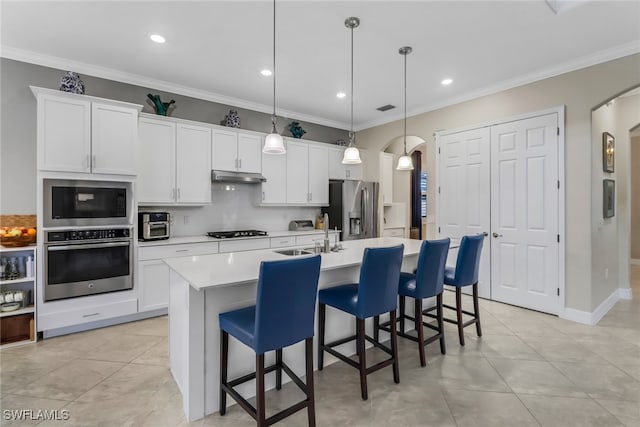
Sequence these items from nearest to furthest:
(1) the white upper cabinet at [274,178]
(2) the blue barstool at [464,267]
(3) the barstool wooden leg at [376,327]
Answer: 1. (3) the barstool wooden leg at [376,327]
2. (2) the blue barstool at [464,267]
3. (1) the white upper cabinet at [274,178]

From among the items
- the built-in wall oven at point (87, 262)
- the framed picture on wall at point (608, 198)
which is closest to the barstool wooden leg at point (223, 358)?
the built-in wall oven at point (87, 262)

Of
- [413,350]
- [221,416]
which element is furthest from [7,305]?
[413,350]

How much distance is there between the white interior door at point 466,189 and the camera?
423cm

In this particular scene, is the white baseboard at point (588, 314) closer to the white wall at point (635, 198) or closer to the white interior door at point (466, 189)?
the white interior door at point (466, 189)

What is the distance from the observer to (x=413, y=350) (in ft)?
9.23

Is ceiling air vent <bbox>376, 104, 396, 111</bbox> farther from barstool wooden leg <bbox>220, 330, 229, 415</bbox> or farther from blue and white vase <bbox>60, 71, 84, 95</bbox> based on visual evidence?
barstool wooden leg <bbox>220, 330, 229, 415</bbox>

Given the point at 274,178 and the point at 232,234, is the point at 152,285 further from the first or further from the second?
the point at 274,178

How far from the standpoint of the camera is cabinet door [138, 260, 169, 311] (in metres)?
3.46

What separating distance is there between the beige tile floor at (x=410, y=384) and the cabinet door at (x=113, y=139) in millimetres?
1740

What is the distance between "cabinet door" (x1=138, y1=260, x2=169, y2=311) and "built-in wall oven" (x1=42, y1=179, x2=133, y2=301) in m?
0.12

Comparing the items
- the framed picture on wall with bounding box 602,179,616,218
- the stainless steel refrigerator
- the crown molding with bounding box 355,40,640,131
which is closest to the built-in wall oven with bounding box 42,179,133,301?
the stainless steel refrigerator

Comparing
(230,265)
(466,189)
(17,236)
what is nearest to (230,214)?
(17,236)

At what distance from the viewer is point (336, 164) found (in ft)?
18.3

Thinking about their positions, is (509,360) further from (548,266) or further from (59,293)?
(59,293)
